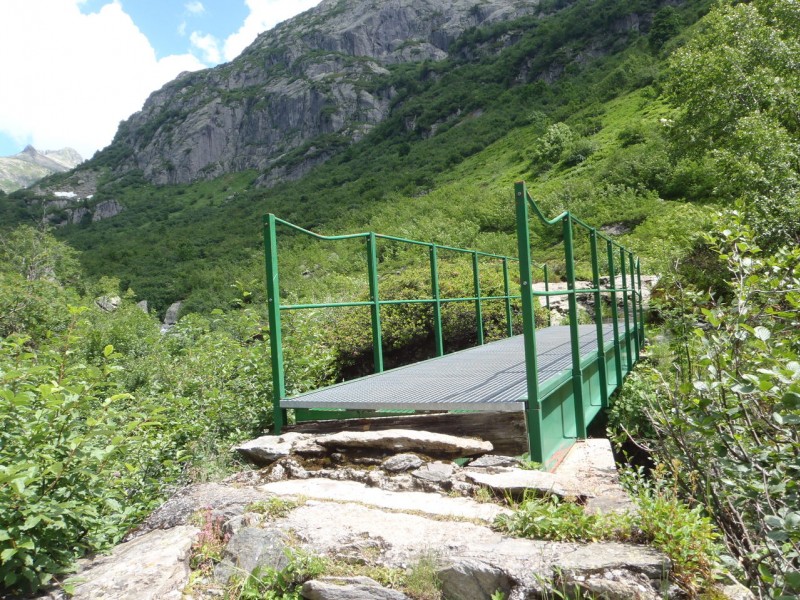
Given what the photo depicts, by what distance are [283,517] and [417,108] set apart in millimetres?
67926

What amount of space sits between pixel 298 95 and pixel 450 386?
103547 millimetres

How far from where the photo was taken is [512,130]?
45.3m

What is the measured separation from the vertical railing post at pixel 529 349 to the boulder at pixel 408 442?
0.97 ft

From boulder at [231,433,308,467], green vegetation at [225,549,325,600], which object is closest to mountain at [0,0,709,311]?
boulder at [231,433,308,467]

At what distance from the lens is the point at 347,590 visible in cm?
228

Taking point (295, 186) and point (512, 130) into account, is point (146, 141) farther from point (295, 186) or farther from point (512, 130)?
point (512, 130)

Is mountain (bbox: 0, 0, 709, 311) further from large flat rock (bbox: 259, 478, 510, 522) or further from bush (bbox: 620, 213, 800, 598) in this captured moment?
bush (bbox: 620, 213, 800, 598)

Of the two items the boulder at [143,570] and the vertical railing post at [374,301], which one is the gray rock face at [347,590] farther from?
the vertical railing post at [374,301]

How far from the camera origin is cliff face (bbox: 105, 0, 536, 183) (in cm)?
9162

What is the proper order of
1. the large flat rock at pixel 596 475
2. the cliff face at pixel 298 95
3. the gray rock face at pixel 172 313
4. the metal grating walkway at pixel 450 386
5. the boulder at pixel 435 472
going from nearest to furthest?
the large flat rock at pixel 596 475
the boulder at pixel 435 472
the metal grating walkway at pixel 450 386
the gray rock face at pixel 172 313
the cliff face at pixel 298 95

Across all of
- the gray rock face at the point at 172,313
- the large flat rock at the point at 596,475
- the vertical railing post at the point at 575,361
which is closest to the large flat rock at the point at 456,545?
the large flat rock at the point at 596,475

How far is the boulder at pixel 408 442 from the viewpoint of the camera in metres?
3.50

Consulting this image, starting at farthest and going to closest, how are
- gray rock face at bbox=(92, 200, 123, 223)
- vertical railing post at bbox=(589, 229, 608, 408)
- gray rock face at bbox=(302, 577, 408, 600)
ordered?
gray rock face at bbox=(92, 200, 123, 223) < vertical railing post at bbox=(589, 229, 608, 408) < gray rock face at bbox=(302, 577, 408, 600)

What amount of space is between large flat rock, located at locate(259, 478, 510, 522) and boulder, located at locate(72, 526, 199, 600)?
25.7 inches
